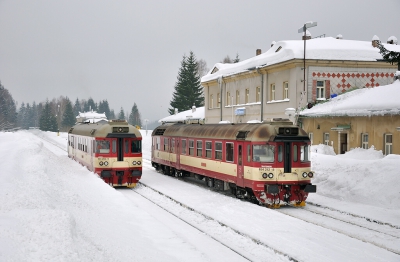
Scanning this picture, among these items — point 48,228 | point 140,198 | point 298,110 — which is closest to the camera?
point 48,228

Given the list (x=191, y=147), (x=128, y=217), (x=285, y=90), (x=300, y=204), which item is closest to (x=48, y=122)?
(x=285, y=90)

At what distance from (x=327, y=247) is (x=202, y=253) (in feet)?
9.97

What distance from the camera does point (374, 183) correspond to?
692 inches

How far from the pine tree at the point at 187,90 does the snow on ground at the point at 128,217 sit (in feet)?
188

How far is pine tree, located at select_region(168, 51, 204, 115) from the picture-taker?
7856 cm

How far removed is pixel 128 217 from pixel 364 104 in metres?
15.9

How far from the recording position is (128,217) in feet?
43.4

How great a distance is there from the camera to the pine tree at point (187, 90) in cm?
7856

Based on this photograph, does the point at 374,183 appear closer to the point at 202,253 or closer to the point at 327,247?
the point at 327,247

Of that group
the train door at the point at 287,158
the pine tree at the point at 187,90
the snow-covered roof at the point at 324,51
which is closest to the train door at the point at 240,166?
the train door at the point at 287,158

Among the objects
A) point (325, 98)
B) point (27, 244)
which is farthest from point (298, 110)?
point (27, 244)

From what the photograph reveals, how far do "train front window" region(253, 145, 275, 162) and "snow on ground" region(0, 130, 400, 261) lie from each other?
1723 mm

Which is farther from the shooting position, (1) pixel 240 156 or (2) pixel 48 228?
(1) pixel 240 156

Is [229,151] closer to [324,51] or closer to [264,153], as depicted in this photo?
[264,153]
